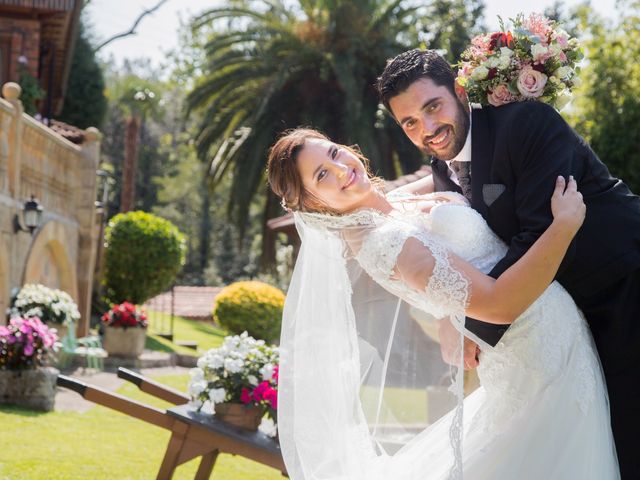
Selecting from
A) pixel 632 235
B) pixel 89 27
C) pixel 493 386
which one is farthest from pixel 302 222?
pixel 89 27

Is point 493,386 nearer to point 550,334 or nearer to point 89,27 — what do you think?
point 550,334

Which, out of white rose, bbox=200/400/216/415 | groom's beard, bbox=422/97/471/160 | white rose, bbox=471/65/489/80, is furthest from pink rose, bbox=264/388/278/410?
white rose, bbox=471/65/489/80

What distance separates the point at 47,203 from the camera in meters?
17.2

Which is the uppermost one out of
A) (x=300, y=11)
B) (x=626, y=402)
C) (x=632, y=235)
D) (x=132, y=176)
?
(x=300, y=11)

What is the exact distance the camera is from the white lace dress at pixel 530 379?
3.10m

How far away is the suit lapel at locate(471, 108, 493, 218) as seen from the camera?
3182 mm

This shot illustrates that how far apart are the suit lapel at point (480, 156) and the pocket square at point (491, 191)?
22 millimetres

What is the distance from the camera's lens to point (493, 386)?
10.7ft

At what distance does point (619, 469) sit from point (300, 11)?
867 inches

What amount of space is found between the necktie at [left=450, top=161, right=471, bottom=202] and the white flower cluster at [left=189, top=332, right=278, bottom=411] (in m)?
3.10

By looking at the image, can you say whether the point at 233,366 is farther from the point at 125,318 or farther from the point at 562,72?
the point at 125,318

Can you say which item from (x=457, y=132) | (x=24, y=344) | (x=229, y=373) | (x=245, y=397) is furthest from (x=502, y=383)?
(x=24, y=344)

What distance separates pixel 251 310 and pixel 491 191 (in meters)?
19.6

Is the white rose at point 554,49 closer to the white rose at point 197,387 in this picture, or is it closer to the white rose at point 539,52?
the white rose at point 539,52
